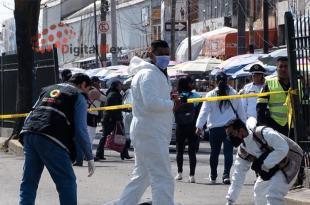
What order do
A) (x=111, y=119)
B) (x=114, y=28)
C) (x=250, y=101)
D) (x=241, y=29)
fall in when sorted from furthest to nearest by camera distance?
(x=114, y=28) → (x=241, y=29) → (x=111, y=119) → (x=250, y=101)

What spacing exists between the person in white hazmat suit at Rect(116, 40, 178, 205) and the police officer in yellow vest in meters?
3.16

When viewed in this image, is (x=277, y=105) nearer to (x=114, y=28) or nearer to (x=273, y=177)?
(x=273, y=177)

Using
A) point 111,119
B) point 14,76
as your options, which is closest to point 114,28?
point 14,76

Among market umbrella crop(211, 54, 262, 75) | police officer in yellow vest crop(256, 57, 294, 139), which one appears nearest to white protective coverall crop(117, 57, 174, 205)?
police officer in yellow vest crop(256, 57, 294, 139)

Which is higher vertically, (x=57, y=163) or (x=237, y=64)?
(x=237, y=64)

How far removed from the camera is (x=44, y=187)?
13.0 meters

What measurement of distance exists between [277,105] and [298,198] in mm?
1945

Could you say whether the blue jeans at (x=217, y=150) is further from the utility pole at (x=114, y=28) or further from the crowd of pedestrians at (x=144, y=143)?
the utility pole at (x=114, y=28)

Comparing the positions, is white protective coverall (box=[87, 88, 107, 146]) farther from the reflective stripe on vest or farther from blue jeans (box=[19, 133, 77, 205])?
blue jeans (box=[19, 133, 77, 205])

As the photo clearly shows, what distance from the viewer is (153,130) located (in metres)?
9.17

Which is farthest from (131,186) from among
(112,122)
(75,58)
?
(75,58)

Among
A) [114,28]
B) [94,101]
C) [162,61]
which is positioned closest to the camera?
[162,61]

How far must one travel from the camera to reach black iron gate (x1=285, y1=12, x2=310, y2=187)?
11.5 metres

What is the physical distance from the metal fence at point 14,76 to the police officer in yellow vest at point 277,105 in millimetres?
9453
